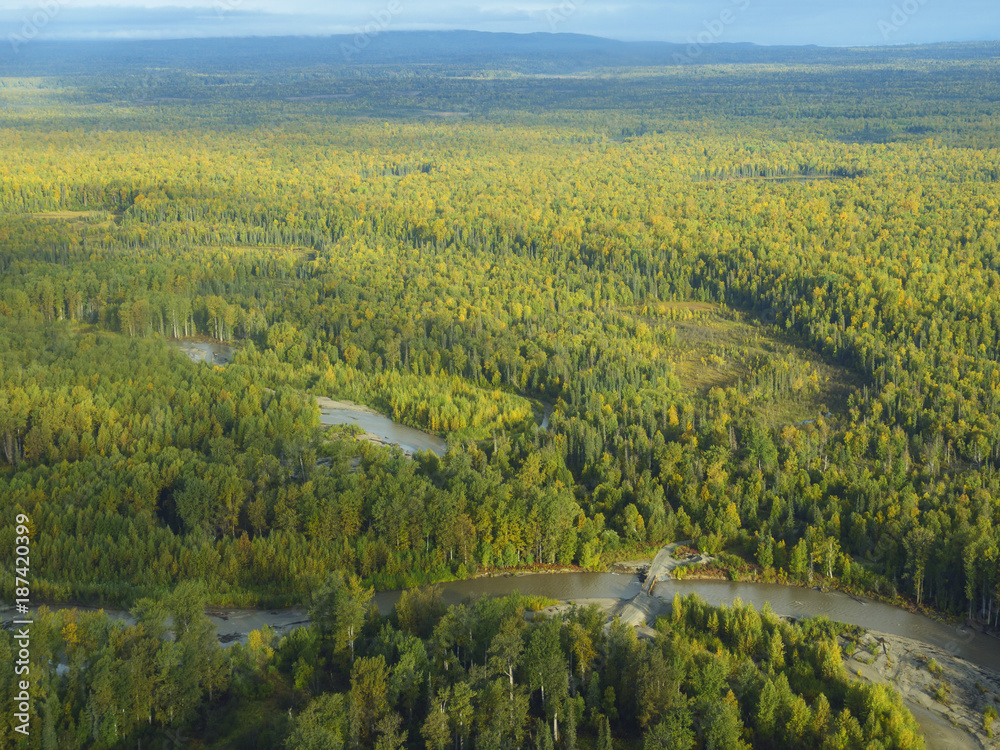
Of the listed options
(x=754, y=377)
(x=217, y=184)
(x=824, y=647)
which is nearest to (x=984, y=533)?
(x=824, y=647)

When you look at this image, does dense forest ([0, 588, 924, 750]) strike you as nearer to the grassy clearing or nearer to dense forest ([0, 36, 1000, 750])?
dense forest ([0, 36, 1000, 750])

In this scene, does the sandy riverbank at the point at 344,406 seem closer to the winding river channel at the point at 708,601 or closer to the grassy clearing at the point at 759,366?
the grassy clearing at the point at 759,366

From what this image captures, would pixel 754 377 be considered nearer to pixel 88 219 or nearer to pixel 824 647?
pixel 824 647

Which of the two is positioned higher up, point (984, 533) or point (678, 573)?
point (984, 533)

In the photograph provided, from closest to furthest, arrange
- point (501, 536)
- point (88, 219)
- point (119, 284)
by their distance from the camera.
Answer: point (501, 536), point (119, 284), point (88, 219)

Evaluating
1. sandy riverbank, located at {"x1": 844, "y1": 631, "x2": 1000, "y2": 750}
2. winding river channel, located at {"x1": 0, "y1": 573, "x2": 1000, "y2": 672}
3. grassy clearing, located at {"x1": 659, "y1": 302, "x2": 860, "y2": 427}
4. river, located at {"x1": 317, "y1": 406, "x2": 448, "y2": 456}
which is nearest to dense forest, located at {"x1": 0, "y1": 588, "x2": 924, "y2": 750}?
sandy riverbank, located at {"x1": 844, "y1": 631, "x2": 1000, "y2": 750}

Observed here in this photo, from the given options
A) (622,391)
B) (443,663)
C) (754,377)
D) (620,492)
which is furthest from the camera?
(754,377)

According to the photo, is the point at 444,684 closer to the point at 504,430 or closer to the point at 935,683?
the point at 935,683

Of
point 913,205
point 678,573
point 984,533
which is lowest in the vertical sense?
point 678,573
